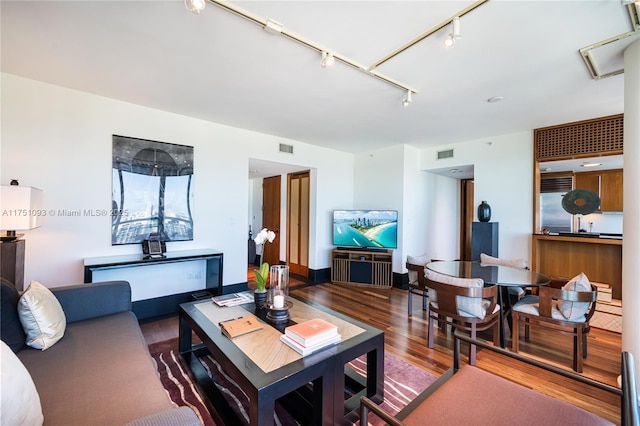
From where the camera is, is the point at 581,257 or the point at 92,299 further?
the point at 581,257

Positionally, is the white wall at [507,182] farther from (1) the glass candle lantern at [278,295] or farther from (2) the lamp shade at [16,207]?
(2) the lamp shade at [16,207]

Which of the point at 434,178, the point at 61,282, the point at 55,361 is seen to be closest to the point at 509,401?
the point at 55,361

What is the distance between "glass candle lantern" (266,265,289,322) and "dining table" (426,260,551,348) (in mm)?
1622

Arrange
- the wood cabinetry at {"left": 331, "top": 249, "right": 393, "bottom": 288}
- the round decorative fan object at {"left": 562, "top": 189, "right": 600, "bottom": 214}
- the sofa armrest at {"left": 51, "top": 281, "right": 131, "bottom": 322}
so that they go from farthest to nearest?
1. the wood cabinetry at {"left": 331, "top": 249, "right": 393, "bottom": 288}
2. the round decorative fan object at {"left": 562, "top": 189, "right": 600, "bottom": 214}
3. the sofa armrest at {"left": 51, "top": 281, "right": 131, "bottom": 322}

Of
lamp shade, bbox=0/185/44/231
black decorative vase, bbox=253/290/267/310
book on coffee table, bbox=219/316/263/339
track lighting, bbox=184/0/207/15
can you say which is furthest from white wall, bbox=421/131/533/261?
lamp shade, bbox=0/185/44/231

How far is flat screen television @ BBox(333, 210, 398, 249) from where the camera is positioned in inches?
192

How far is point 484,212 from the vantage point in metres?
4.30

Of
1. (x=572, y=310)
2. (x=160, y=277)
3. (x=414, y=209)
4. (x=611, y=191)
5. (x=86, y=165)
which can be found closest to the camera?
(x=572, y=310)

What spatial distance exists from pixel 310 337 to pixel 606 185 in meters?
5.52

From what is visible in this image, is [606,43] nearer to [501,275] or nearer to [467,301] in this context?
[501,275]

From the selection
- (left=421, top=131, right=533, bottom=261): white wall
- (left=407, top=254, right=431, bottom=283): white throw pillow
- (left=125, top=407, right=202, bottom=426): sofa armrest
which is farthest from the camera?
(left=421, top=131, right=533, bottom=261): white wall

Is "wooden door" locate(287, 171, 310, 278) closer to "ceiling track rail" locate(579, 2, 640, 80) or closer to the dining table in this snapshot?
the dining table

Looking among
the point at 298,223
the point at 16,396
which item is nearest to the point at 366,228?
the point at 298,223

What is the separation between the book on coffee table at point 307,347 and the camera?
4.97 feet
